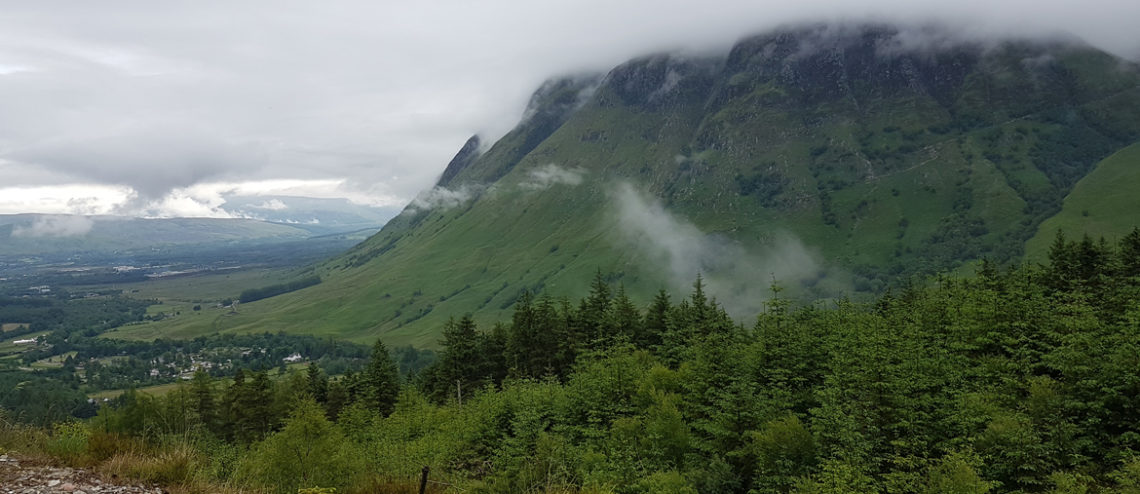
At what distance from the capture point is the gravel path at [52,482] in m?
12.8

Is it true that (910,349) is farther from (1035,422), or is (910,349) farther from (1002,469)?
(1002,469)

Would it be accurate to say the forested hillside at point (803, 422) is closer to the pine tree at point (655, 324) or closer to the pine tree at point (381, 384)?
the pine tree at point (655, 324)

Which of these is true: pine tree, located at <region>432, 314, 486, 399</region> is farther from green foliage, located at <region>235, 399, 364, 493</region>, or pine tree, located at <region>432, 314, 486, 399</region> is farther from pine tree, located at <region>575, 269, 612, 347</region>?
green foliage, located at <region>235, 399, 364, 493</region>

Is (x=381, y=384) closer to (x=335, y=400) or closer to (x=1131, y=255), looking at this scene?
(x=335, y=400)

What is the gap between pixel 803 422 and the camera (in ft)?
97.5

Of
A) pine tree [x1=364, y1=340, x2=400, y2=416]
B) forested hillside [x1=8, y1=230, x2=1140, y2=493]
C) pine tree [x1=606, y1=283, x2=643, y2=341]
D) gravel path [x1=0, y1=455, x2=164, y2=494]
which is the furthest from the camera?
pine tree [x1=364, y1=340, x2=400, y2=416]

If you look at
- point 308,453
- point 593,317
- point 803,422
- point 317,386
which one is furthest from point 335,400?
point 803,422

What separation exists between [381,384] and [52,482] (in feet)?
203

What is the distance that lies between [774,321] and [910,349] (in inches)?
300

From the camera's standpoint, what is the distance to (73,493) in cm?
1255

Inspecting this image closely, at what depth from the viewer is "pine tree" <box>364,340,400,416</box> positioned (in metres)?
69.9

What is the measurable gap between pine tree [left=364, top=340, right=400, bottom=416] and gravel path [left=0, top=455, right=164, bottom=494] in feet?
183

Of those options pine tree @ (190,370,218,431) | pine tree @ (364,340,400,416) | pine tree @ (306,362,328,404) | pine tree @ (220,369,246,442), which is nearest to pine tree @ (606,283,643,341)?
pine tree @ (364,340,400,416)

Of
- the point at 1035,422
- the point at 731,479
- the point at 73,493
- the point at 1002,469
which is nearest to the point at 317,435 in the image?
the point at 73,493
